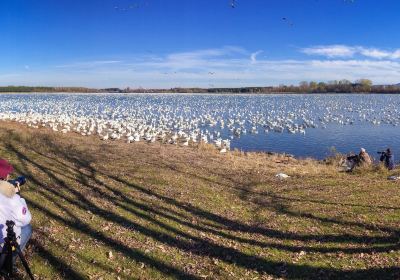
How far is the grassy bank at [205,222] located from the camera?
9.91 metres

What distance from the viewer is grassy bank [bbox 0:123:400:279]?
32.5 feet

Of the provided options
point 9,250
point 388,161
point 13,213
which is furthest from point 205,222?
point 388,161

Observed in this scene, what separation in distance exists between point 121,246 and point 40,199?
5232mm

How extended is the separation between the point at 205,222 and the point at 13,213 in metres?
6.59

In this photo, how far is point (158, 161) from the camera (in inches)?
944

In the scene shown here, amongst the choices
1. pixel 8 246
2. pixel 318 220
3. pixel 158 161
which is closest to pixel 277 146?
pixel 158 161

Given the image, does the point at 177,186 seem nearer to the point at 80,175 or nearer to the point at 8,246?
the point at 80,175

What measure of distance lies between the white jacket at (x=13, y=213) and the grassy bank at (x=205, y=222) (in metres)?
1.63

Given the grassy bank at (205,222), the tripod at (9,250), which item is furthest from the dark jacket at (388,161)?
the tripod at (9,250)

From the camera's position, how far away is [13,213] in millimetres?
7836

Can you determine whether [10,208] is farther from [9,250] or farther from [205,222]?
[205,222]

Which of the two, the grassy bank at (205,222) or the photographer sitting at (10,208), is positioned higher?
the photographer sitting at (10,208)

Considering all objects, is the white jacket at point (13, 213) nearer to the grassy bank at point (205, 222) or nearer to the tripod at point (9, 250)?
the tripod at point (9, 250)

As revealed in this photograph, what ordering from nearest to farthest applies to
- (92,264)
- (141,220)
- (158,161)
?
(92,264) < (141,220) < (158,161)
